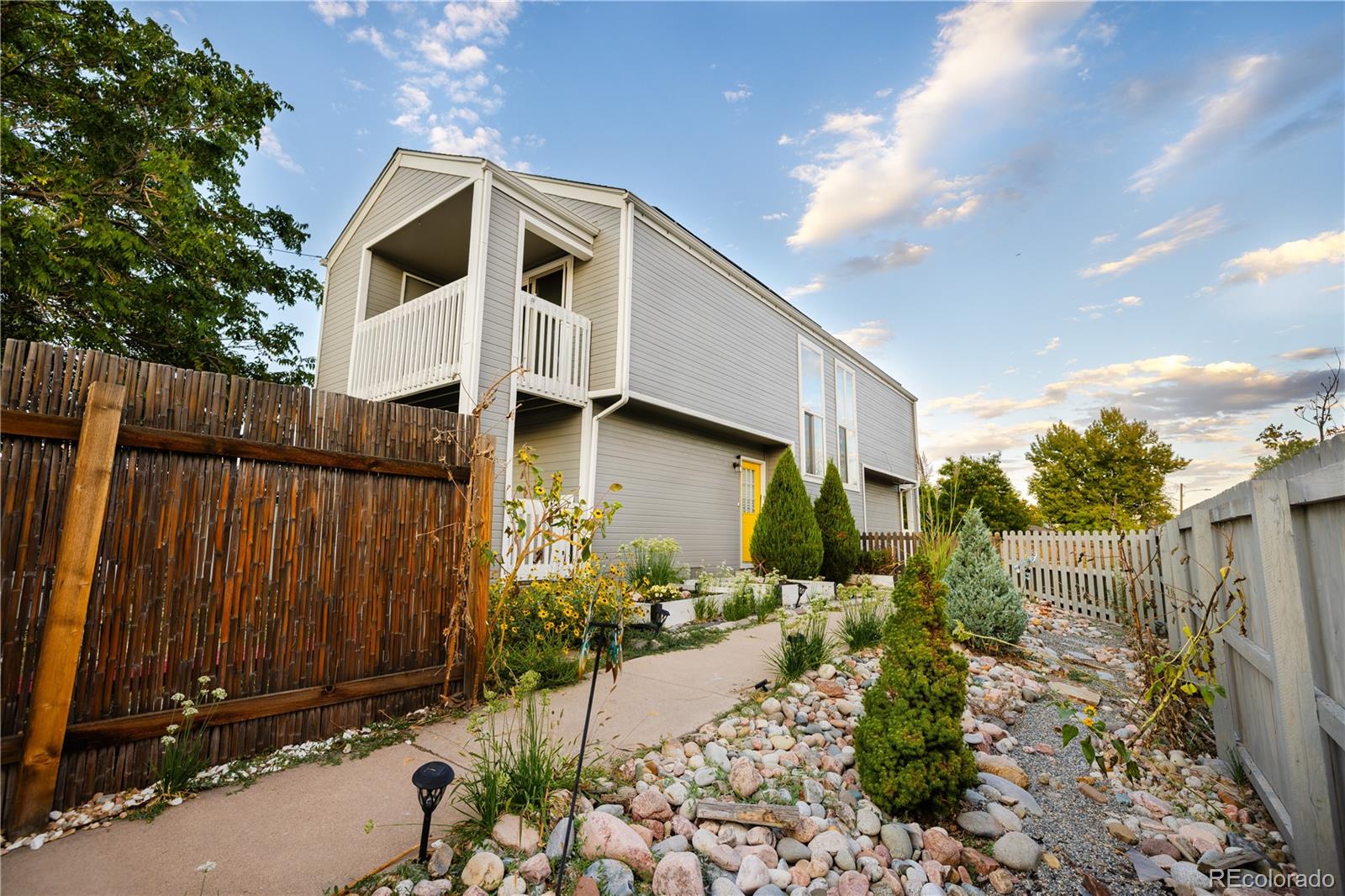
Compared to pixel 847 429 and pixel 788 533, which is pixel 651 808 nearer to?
pixel 788 533

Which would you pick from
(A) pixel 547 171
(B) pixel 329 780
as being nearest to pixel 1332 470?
(B) pixel 329 780

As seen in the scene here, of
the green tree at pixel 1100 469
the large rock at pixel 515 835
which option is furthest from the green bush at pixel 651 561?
the green tree at pixel 1100 469

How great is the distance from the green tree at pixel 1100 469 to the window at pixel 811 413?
1598 centimetres

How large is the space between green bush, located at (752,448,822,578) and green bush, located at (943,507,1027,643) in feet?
12.2

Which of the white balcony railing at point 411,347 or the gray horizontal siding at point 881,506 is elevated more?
the white balcony railing at point 411,347

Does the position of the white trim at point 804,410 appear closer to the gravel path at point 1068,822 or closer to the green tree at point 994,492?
the gravel path at point 1068,822

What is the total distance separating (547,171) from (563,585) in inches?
315

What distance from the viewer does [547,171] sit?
933 cm

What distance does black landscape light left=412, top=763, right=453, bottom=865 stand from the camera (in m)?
1.81

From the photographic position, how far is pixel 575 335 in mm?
7887

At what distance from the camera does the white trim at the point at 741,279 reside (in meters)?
8.62

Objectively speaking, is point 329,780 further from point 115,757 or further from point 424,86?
point 424,86

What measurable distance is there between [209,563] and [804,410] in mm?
11245

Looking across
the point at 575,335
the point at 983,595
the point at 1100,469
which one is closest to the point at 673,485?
the point at 575,335
